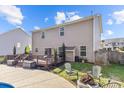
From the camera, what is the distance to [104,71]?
391 centimetres

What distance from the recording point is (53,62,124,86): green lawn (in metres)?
3.81

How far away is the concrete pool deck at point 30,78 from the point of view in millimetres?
3857

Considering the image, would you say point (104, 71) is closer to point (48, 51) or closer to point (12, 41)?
point (48, 51)

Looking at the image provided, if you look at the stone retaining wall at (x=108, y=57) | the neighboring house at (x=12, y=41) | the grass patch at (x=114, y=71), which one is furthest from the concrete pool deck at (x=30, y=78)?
the stone retaining wall at (x=108, y=57)

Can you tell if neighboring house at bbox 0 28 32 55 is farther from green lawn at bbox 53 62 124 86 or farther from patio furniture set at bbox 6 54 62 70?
green lawn at bbox 53 62 124 86

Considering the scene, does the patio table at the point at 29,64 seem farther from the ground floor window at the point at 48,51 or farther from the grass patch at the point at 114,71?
the grass patch at the point at 114,71

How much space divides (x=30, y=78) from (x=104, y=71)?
181 cm

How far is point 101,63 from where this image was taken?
13.3 feet

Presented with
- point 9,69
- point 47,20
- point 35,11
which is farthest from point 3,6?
point 9,69

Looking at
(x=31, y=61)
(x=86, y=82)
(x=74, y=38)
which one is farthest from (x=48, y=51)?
(x=86, y=82)

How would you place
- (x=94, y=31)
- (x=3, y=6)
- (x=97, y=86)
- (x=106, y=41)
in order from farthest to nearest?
(x=94, y=31) → (x=106, y=41) → (x=3, y=6) → (x=97, y=86)

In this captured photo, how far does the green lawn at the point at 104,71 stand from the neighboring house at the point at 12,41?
114 cm

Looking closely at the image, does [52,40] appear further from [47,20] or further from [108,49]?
[108,49]

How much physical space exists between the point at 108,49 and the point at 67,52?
3.55 ft
